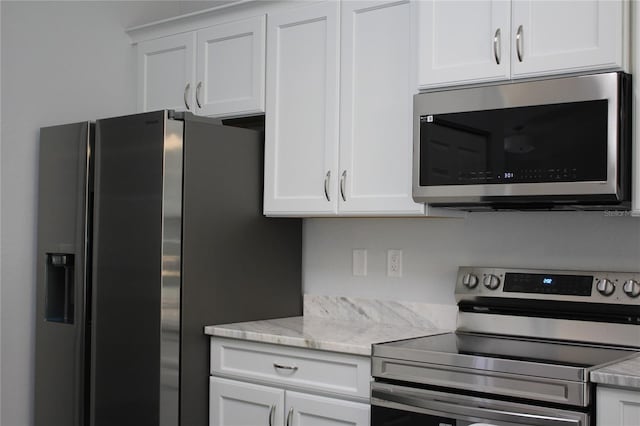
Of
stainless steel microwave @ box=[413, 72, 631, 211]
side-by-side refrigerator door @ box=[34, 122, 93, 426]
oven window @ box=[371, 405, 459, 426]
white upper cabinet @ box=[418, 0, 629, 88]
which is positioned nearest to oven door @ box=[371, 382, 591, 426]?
oven window @ box=[371, 405, 459, 426]

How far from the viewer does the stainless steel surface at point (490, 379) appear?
2.17 m

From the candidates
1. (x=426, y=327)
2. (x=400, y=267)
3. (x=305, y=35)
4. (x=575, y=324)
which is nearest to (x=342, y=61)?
(x=305, y=35)

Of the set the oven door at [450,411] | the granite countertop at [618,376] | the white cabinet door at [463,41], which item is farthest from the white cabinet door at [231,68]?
the granite countertop at [618,376]

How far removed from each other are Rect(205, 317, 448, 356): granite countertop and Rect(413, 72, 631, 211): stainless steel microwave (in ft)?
1.75

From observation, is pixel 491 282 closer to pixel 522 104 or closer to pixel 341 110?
pixel 522 104

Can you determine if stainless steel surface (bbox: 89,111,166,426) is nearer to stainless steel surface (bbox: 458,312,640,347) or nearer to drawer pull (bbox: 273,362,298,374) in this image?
drawer pull (bbox: 273,362,298,374)

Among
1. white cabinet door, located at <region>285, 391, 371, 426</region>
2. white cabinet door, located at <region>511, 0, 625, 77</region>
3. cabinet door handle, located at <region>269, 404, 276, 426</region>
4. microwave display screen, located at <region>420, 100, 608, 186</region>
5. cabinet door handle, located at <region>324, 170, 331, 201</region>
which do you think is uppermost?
white cabinet door, located at <region>511, 0, 625, 77</region>

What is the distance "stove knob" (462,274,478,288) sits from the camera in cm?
293

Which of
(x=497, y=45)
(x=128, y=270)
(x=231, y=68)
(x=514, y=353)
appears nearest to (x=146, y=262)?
(x=128, y=270)

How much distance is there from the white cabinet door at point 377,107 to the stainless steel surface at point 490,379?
0.60 meters

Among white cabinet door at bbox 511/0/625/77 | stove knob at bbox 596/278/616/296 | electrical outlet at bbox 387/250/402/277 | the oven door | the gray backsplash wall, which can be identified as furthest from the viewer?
electrical outlet at bbox 387/250/402/277

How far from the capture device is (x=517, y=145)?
2.54 meters

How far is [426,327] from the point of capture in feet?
10.2

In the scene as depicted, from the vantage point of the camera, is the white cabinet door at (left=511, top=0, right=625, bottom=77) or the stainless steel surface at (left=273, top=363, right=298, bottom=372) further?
the stainless steel surface at (left=273, top=363, right=298, bottom=372)
